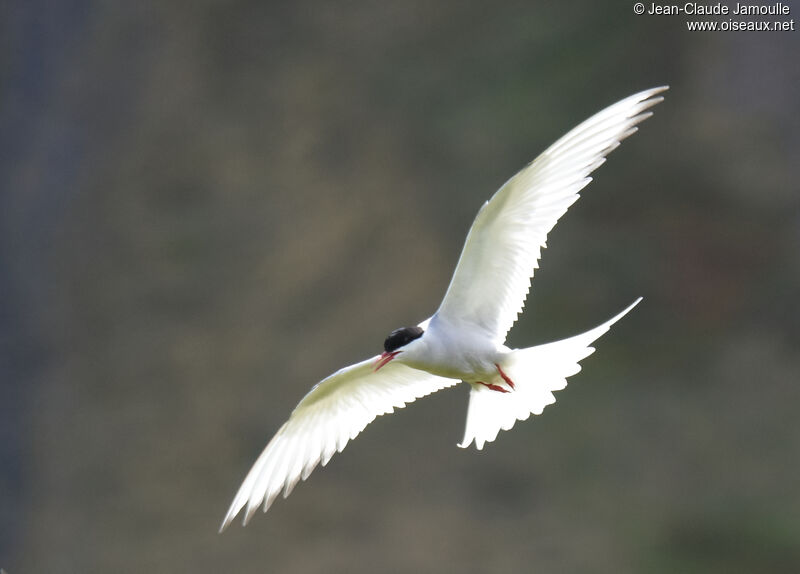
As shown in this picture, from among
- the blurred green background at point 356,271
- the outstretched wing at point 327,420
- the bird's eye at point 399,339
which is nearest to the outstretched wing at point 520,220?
the bird's eye at point 399,339

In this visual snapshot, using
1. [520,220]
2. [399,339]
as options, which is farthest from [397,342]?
[520,220]

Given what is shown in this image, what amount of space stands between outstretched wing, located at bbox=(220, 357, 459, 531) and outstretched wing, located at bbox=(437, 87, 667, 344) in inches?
17.9

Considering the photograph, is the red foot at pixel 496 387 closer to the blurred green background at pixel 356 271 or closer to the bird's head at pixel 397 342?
the bird's head at pixel 397 342

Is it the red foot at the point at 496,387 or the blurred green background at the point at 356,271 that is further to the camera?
the blurred green background at the point at 356,271

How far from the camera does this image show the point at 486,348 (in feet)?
14.7

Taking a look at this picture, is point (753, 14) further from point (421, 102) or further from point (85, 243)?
point (85, 243)

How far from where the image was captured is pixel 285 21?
36.2 feet

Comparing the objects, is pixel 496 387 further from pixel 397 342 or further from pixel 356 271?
pixel 356 271

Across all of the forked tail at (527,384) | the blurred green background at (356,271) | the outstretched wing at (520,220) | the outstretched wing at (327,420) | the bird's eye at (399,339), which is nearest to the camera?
the outstretched wing at (520,220)

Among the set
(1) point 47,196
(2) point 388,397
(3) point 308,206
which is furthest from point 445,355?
(1) point 47,196

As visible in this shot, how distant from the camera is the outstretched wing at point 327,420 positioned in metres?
4.82

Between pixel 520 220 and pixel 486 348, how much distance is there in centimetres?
57

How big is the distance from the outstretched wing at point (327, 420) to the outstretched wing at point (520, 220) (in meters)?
0.46

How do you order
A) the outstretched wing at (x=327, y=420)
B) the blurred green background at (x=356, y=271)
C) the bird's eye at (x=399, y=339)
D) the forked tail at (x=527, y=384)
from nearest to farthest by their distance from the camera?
the forked tail at (x=527, y=384), the bird's eye at (x=399, y=339), the outstretched wing at (x=327, y=420), the blurred green background at (x=356, y=271)
